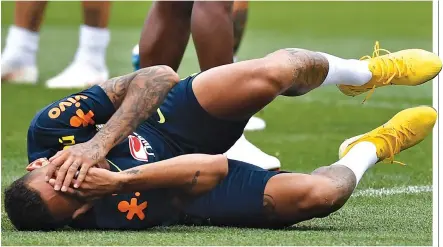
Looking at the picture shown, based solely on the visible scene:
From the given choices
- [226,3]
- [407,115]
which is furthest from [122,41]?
[407,115]

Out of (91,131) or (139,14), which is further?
(139,14)


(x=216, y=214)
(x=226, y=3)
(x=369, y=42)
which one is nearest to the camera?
(x=216, y=214)

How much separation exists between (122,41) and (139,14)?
4.07 metres

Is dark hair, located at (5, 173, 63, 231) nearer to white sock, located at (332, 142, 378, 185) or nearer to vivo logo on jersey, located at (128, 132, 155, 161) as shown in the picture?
vivo logo on jersey, located at (128, 132, 155, 161)

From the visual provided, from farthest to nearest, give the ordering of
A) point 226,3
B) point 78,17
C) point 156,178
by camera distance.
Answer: point 78,17
point 226,3
point 156,178

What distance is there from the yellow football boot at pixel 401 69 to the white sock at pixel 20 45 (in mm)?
5076

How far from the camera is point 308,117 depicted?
319 inches

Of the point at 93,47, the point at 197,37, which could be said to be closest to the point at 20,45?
the point at 93,47

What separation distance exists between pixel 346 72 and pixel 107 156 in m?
1.11

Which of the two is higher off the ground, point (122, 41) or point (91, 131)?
point (91, 131)

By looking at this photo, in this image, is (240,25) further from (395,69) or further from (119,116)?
(119,116)

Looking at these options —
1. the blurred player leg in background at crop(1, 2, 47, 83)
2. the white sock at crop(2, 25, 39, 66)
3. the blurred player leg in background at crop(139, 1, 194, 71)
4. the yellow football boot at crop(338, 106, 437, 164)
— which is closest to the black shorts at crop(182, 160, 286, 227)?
the yellow football boot at crop(338, 106, 437, 164)

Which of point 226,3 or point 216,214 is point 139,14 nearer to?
point 226,3

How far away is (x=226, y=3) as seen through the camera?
5.86m
